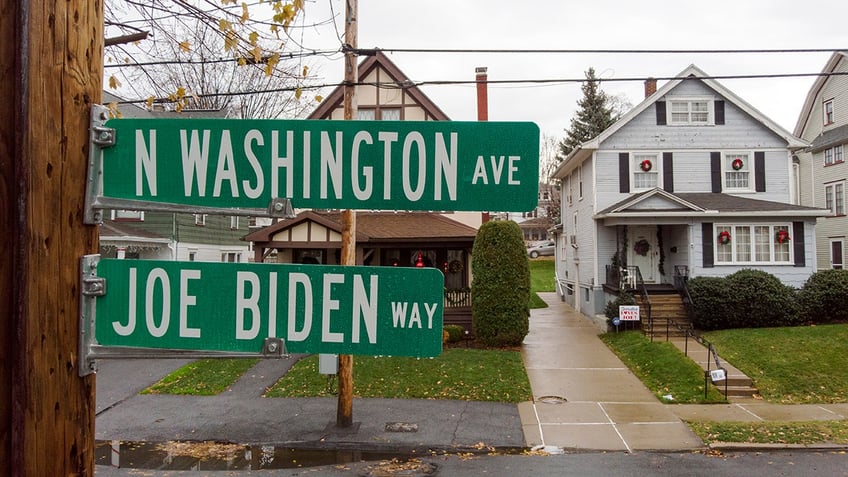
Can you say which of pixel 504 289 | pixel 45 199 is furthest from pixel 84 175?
pixel 504 289

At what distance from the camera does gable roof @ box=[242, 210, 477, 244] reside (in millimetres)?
19219

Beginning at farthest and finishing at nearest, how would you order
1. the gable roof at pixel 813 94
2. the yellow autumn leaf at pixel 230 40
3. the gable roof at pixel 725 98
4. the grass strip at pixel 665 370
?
the gable roof at pixel 813 94 → the gable roof at pixel 725 98 → the grass strip at pixel 665 370 → the yellow autumn leaf at pixel 230 40

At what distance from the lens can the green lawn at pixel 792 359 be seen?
516 inches

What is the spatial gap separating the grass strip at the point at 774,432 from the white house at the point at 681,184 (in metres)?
11.5

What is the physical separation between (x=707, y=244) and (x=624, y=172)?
4.49 meters

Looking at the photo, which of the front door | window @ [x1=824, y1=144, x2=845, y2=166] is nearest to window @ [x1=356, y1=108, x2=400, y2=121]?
the front door

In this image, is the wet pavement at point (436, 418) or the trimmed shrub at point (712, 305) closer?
the wet pavement at point (436, 418)

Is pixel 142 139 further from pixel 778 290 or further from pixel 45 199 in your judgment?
pixel 778 290

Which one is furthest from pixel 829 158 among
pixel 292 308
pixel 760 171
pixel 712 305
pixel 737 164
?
pixel 292 308

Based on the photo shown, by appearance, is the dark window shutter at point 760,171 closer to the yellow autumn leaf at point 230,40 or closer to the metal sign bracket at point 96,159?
the yellow autumn leaf at point 230,40

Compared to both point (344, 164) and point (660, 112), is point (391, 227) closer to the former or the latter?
point (660, 112)

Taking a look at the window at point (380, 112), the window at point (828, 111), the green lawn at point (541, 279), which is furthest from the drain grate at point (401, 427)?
the window at point (828, 111)

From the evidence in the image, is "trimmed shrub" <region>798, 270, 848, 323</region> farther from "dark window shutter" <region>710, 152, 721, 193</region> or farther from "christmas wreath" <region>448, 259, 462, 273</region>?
"christmas wreath" <region>448, 259, 462, 273</region>

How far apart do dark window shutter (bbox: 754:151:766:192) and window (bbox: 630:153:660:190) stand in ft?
12.8
